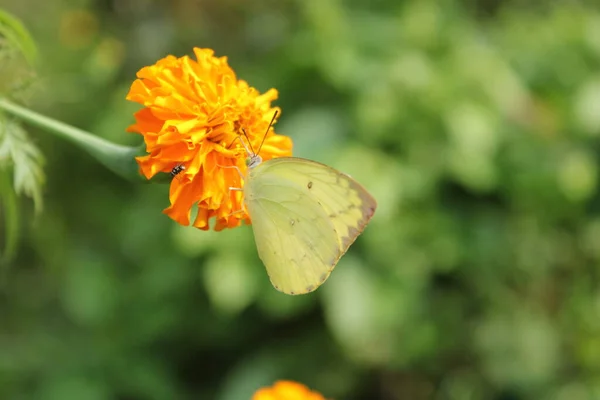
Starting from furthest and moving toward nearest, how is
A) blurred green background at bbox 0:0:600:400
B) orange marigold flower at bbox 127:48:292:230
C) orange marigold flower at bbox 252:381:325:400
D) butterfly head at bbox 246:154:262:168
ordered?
blurred green background at bbox 0:0:600:400 < orange marigold flower at bbox 252:381:325:400 < butterfly head at bbox 246:154:262:168 < orange marigold flower at bbox 127:48:292:230

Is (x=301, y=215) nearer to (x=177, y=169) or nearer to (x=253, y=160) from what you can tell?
(x=253, y=160)

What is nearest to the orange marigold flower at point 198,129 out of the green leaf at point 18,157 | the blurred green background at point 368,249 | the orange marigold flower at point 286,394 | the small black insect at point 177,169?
the small black insect at point 177,169

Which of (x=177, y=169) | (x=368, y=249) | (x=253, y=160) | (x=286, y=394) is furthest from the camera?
(x=368, y=249)

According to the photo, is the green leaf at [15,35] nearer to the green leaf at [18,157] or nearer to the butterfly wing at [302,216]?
the green leaf at [18,157]

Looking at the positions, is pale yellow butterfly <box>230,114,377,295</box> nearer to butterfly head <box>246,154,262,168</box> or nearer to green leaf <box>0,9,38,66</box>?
butterfly head <box>246,154,262,168</box>

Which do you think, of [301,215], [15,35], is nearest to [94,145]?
[15,35]

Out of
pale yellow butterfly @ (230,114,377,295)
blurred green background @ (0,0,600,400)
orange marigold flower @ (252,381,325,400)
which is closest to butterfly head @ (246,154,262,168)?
pale yellow butterfly @ (230,114,377,295)
